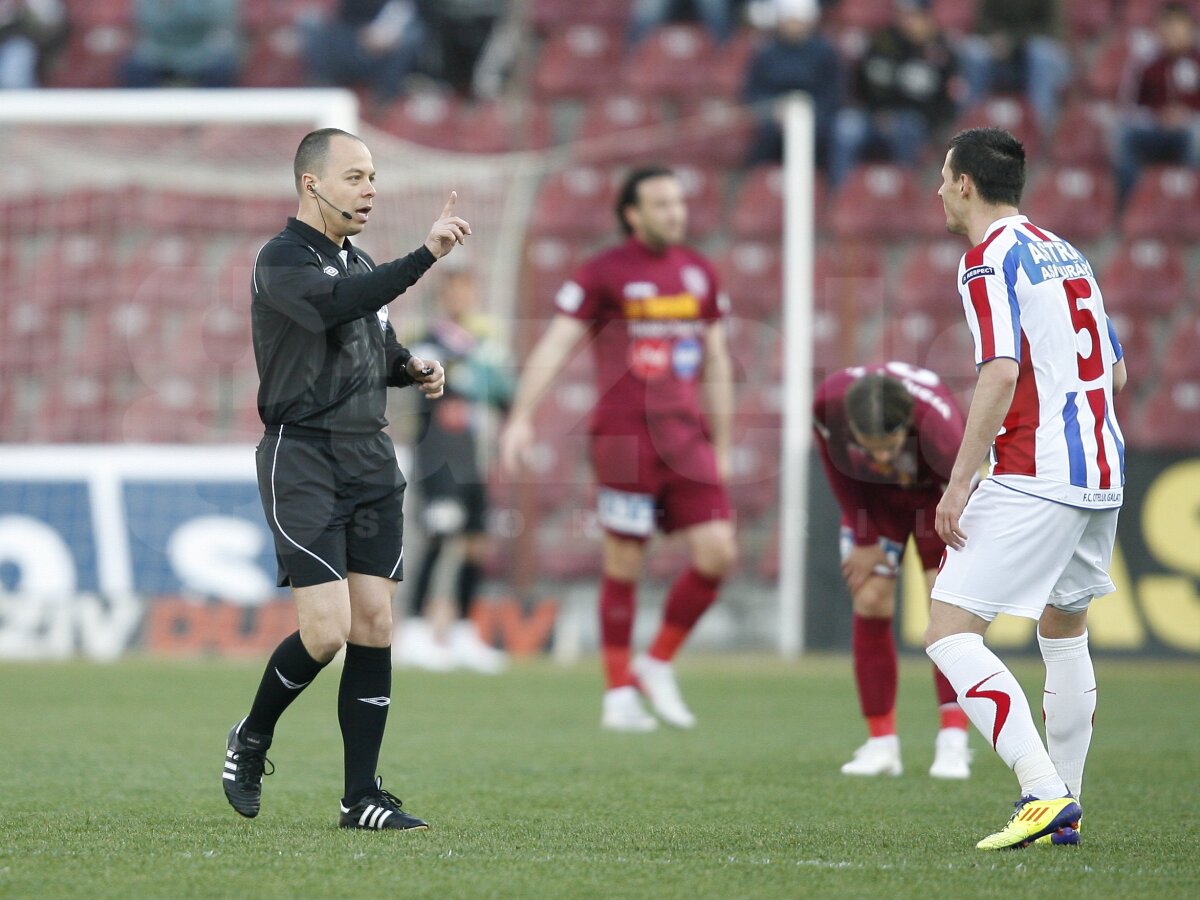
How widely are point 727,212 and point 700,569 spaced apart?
6251mm

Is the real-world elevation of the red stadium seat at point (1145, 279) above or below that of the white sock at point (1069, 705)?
above

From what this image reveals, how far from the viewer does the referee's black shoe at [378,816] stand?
15.6 ft

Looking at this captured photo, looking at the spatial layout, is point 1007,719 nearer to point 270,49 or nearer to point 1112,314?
point 1112,314

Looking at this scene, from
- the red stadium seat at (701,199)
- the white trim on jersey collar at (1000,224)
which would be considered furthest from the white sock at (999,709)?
the red stadium seat at (701,199)

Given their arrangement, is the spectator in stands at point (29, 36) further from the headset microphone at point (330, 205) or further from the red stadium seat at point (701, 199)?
the headset microphone at point (330, 205)

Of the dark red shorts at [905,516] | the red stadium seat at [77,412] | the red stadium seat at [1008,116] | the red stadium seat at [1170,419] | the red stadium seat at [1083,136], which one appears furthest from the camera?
the red stadium seat at [1083,136]

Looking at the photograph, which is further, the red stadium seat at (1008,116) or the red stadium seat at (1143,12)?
the red stadium seat at (1143,12)

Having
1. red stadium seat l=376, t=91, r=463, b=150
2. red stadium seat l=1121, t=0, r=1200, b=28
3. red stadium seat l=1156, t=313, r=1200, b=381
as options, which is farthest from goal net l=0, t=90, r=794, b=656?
red stadium seat l=1121, t=0, r=1200, b=28

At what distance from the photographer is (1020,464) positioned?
457 cm

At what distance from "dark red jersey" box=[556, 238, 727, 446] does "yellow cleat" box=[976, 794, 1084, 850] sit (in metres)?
3.81

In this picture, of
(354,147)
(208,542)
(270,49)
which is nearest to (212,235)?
(208,542)

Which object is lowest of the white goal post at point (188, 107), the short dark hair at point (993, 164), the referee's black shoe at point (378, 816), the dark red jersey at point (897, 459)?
the referee's black shoe at point (378, 816)

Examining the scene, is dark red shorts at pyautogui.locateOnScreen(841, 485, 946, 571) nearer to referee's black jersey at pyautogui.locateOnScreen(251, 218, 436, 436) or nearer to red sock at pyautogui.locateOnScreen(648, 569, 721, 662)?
red sock at pyautogui.locateOnScreen(648, 569, 721, 662)

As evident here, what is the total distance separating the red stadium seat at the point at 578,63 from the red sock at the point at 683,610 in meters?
7.37
